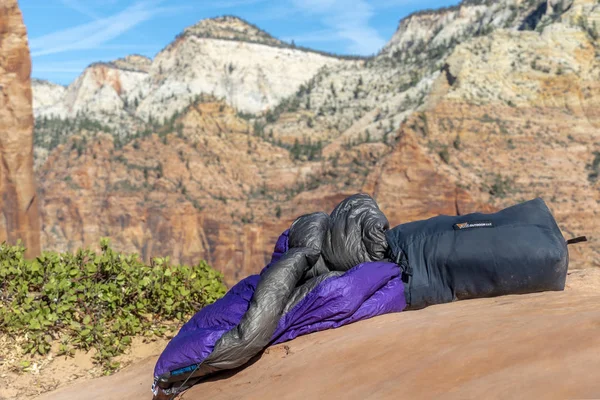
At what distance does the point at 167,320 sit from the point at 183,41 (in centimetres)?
6784

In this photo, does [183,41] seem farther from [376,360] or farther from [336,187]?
[376,360]

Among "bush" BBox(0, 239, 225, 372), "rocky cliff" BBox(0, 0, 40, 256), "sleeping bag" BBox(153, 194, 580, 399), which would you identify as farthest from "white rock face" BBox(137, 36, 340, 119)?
"sleeping bag" BBox(153, 194, 580, 399)

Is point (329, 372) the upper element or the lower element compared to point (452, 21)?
lower

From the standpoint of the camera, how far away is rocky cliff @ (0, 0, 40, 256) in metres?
16.1

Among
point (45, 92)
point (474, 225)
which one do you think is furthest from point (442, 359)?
point (45, 92)

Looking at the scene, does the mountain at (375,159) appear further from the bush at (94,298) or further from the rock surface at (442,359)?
the rock surface at (442,359)

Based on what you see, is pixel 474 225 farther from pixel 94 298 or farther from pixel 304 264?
pixel 94 298

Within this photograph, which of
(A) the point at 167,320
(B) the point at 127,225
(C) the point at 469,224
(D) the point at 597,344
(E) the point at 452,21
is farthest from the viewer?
(E) the point at 452,21

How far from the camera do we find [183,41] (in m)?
69.8

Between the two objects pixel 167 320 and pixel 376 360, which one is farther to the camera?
pixel 167 320

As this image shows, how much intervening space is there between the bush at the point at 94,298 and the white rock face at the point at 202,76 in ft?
175

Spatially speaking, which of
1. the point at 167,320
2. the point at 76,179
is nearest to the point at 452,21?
the point at 76,179

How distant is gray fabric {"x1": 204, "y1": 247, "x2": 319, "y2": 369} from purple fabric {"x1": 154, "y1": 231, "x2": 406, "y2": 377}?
0.34 ft

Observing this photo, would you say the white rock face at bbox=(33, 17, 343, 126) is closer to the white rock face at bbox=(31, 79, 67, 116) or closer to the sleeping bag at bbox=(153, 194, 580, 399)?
the white rock face at bbox=(31, 79, 67, 116)
